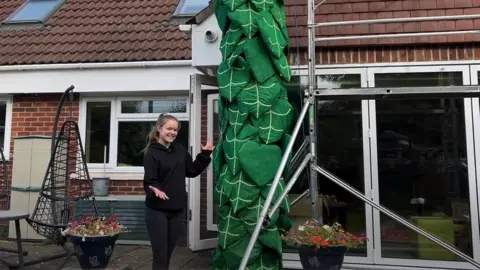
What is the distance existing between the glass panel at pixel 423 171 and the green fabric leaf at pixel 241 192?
150 cm

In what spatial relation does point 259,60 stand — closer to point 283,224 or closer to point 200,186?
point 283,224

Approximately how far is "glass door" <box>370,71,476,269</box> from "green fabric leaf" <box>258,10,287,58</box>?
129 centimetres

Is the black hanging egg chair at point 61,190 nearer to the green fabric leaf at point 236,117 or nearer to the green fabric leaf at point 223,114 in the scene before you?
the green fabric leaf at point 223,114

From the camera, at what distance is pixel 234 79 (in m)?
3.91

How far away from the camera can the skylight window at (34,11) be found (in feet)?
24.3

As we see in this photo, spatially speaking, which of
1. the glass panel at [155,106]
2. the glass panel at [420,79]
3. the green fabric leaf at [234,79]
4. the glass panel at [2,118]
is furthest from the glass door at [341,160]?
the glass panel at [2,118]

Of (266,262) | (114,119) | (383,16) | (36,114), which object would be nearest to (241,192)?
(266,262)

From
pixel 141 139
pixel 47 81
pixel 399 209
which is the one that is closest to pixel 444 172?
pixel 399 209

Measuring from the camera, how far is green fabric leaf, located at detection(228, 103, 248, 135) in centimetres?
386

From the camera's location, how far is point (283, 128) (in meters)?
3.90

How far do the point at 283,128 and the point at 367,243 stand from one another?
1546mm

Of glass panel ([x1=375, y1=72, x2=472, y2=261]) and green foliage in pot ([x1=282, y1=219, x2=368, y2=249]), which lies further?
glass panel ([x1=375, y1=72, x2=472, y2=261])

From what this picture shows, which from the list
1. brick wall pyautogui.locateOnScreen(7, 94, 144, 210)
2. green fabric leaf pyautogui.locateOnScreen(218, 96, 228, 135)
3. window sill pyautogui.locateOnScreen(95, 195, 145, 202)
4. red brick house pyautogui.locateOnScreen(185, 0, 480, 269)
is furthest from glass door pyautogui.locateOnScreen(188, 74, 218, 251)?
brick wall pyautogui.locateOnScreen(7, 94, 144, 210)

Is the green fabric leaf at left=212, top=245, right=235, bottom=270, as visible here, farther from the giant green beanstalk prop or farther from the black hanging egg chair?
the black hanging egg chair
